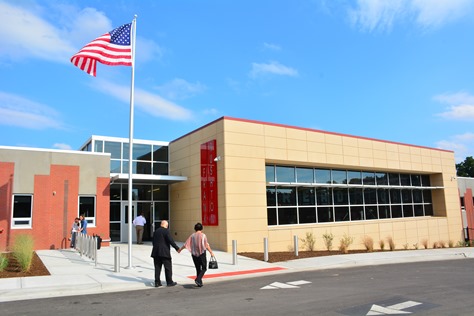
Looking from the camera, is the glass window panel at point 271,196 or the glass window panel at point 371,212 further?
the glass window panel at point 371,212

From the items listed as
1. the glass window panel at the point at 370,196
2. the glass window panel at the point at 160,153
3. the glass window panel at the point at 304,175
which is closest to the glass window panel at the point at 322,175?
the glass window panel at the point at 304,175

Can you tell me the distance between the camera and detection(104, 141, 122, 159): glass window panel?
71.4 ft

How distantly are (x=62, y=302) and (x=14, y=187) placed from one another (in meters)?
11.2

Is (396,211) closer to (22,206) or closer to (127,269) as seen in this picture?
(127,269)

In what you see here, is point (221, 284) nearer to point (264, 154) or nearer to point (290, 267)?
point (290, 267)

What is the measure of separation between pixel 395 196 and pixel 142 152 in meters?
17.6

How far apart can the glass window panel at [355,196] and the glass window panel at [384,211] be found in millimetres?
2107

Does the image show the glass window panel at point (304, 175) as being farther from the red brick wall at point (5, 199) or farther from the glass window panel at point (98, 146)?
the red brick wall at point (5, 199)

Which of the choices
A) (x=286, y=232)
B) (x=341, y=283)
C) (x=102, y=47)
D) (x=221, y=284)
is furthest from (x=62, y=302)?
(x=286, y=232)

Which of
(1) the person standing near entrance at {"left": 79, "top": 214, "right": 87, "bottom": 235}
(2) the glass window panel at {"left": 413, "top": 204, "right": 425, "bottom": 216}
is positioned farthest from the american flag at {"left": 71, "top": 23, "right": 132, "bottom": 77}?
(2) the glass window panel at {"left": 413, "top": 204, "right": 425, "bottom": 216}

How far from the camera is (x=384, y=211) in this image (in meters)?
26.1

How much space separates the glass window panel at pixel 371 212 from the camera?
81.5 feet

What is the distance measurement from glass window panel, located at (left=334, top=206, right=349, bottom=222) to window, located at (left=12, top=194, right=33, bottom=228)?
1623 centimetres

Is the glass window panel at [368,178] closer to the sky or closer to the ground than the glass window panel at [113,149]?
closer to the ground
